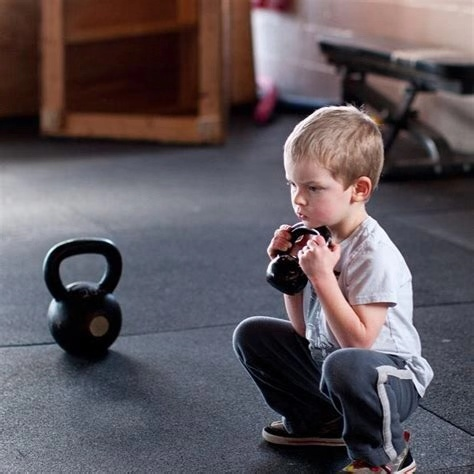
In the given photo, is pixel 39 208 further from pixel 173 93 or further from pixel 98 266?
pixel 173 93

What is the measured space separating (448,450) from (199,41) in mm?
3826

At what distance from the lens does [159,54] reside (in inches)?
245

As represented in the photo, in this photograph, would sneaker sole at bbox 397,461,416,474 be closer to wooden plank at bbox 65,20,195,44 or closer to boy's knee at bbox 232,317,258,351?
boy's knee at bbox 232,317,258,351

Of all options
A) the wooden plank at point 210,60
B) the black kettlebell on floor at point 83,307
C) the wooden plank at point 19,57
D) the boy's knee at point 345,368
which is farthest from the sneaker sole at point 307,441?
the wooden plank at point 19,57

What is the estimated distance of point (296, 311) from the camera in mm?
2045

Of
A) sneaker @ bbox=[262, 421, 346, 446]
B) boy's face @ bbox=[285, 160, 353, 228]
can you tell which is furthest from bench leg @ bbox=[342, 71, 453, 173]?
boy's face @ bbox=[285, 160, 353, 228]

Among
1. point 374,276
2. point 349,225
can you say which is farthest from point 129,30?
point 374,276

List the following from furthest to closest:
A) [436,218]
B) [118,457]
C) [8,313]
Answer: [436,218]
[8,313]
[118,457]

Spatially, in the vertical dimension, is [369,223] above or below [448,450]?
above

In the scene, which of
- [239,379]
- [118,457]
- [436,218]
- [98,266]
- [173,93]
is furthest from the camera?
[173,93]

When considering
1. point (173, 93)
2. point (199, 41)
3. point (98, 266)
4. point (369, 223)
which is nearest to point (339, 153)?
point (369, 223)

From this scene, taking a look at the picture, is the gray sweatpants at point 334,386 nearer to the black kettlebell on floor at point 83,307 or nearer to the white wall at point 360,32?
the black kettlebell on floor at point 83,307

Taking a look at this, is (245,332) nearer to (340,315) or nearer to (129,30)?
(340,315)

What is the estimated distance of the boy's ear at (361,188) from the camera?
1.90 meters
